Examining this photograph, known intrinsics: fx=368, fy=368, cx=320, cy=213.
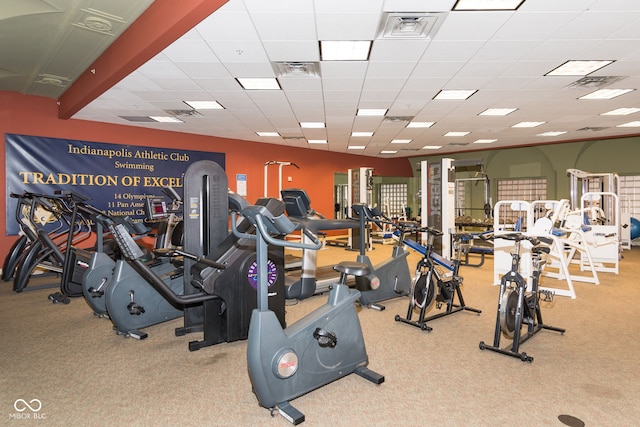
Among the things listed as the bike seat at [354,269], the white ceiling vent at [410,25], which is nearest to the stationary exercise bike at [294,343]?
the bike seat at [354,269]

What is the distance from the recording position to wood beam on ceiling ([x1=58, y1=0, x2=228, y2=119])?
3.16 m

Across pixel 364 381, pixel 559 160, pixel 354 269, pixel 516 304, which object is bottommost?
pixel 364 381

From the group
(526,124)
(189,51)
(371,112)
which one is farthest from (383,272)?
(526,124)

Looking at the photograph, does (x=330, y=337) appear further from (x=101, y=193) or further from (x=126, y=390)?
(x=101, y=193)

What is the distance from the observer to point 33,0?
352 centimetres

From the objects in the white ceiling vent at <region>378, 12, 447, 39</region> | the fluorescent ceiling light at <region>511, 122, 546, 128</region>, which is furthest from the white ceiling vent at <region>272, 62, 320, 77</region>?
the fluorescent ceiling light at <region>511, 122, 546, 128</region>

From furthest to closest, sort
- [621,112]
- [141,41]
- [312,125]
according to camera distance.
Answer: [312,125]
[621,112]
[141,41]

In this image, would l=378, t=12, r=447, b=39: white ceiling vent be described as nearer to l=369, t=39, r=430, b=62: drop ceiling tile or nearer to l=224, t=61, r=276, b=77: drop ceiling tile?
l=369, t=39, r=430, b=62: drop ceiling tile

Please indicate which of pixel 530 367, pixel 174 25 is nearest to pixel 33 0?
pixel 174 25

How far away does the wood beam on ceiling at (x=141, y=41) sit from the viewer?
10.4 feet

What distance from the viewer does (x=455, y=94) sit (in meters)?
5.75

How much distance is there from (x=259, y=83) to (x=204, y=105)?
5.01 feet

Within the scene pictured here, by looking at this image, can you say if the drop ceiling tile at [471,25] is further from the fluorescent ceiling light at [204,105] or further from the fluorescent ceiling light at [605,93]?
the fluorescent ceiling light at [204,105]

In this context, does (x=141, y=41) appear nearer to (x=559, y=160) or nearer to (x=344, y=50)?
(x=344, y=50)
